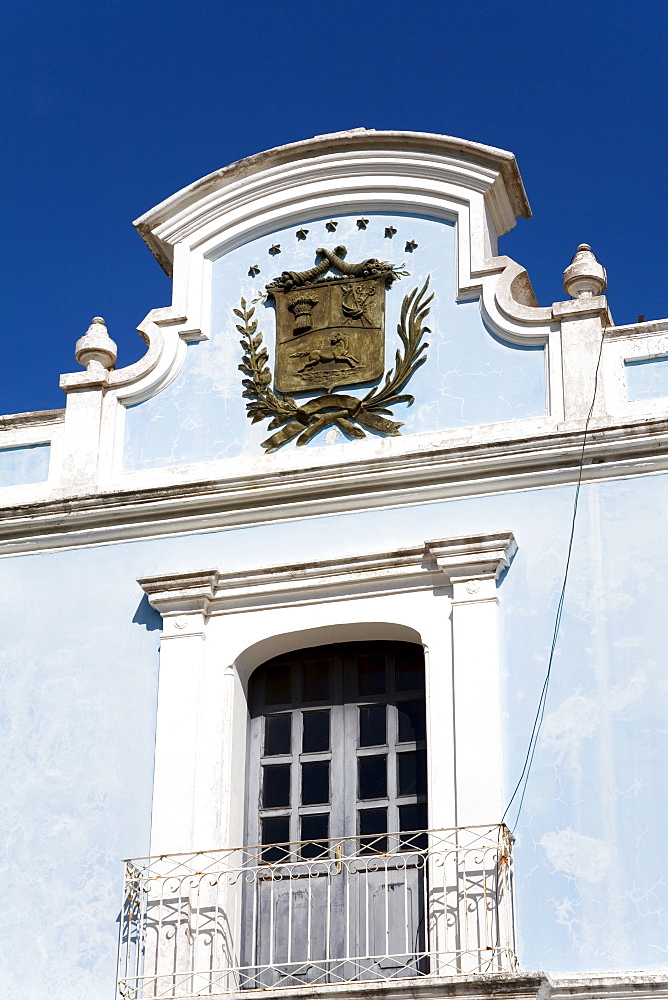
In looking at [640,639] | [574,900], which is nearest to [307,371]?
[640,639]

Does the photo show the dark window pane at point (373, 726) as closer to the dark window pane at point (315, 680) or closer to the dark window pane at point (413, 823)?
the dark window pane at point (315, 680)

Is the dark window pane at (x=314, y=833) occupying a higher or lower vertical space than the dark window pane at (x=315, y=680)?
lower

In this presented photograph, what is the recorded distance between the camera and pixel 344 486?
457 inches

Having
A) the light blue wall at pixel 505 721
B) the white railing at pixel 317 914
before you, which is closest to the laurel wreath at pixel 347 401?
the light blue wall at pixel 505 721

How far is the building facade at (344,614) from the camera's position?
1033 centimetres

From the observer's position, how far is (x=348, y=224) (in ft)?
41.9

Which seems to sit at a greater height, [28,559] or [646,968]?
[28,559]

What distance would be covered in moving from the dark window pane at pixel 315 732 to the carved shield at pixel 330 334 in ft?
7.65

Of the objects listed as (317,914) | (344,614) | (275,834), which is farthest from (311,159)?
(317,914)

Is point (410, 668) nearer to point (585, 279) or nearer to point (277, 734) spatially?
point (277, 734)

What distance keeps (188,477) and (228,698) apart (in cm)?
170

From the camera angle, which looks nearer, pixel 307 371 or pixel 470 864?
pixel 470 864

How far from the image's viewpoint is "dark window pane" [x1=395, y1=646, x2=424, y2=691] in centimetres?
1138

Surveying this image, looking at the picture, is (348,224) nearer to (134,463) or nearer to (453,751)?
(134,463)
